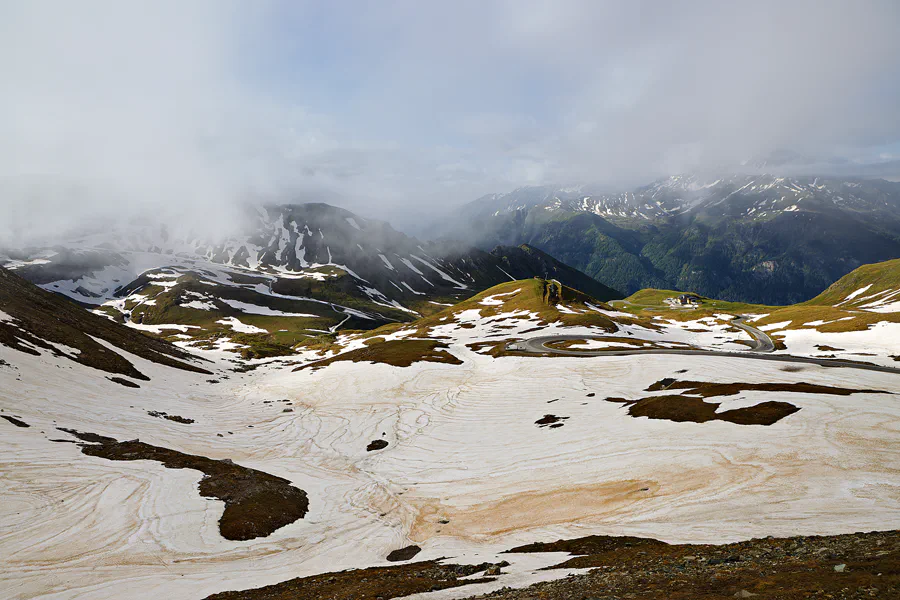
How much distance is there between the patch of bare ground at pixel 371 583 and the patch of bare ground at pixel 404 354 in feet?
226

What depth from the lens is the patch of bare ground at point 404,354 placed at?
94312 mm

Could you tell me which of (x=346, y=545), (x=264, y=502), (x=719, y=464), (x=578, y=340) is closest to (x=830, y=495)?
(x=719, y=464)

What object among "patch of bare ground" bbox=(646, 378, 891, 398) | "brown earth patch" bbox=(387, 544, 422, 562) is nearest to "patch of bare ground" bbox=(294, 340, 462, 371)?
"patch of bare ground" bbox=(646, 378, 891, 398)

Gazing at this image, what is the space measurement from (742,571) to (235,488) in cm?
3390

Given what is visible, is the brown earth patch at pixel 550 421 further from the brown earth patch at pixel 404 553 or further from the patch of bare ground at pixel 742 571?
the patch of bare ground at pixel 742 571

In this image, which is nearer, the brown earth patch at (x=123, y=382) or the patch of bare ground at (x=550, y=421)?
the patch of bare ground at (x=550, y=421)

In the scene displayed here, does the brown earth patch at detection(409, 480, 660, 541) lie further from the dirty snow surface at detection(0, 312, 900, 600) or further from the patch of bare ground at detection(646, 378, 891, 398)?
the patch of bare ground at detection(646, 378, 891, 398)

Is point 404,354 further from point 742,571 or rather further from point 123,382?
point 742,571

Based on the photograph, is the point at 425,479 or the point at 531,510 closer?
the point at 531,510

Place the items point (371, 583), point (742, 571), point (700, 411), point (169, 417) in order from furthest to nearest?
1. point (169, 417)
2. point (700, 411)
3. point (371, 583)
4. point (742, 571)

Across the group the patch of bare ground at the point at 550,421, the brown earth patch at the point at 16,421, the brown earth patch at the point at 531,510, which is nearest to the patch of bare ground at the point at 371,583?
the brown earth patch at the point at 531,510

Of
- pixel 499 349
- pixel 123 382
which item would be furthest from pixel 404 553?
pixel 499 349

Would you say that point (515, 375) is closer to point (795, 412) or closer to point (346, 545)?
point (795, 412)

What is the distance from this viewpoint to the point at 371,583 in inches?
759
